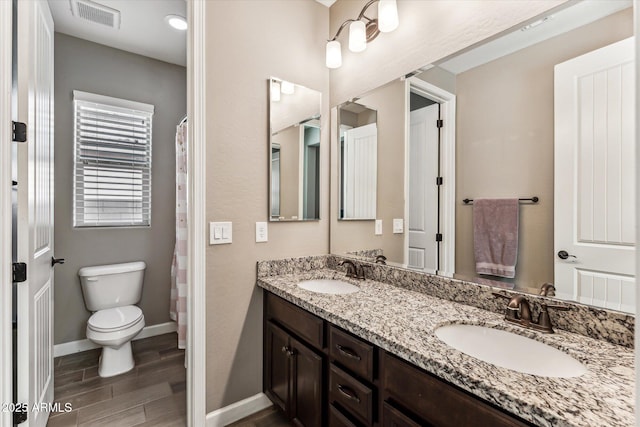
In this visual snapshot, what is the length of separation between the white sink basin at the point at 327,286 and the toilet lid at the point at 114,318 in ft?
4.83

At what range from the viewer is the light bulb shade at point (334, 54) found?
1.93 m

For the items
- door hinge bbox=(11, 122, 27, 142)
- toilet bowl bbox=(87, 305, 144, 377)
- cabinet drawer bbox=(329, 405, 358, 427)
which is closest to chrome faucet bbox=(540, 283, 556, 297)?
cabinet drawer bbox=(329, 405, 358, 427)

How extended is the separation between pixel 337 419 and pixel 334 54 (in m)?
2.02

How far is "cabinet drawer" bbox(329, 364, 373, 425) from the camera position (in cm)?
103

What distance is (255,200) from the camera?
1807 millimetres

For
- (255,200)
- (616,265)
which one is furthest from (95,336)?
(616,265)

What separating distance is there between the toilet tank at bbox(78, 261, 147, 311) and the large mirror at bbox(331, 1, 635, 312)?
7.58ft

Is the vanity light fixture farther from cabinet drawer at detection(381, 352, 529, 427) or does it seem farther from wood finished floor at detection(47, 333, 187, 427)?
wood finished floor at detection(47, 333, 187, 427)

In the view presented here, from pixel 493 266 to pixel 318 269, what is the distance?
1120 millimetres

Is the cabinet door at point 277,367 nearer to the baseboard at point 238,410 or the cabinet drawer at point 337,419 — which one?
the baseboard at point 238,410

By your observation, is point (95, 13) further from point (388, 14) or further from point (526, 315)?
point (526, 315)

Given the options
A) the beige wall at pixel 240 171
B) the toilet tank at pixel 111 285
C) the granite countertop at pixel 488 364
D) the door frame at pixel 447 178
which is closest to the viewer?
the granite countertop at pixel 488 364

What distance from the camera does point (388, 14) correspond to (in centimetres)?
156

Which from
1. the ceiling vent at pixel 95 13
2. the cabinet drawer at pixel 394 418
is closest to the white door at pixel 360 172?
the cabinet drawer at pixel 394 418
